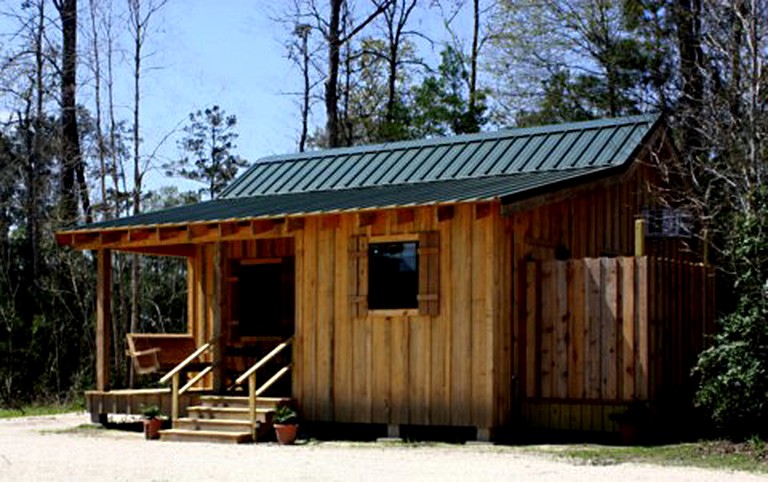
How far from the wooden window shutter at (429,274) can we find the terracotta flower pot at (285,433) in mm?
2040

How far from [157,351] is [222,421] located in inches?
131

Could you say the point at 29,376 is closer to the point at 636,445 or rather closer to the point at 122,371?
the point at 122,371

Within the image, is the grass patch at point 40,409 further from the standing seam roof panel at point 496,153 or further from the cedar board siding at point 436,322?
the standing seam roof panel at point 496,153

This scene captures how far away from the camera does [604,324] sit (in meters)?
13.1

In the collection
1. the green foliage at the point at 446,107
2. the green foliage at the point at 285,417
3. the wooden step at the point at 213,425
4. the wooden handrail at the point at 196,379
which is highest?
the green foliage at the point at 446,107

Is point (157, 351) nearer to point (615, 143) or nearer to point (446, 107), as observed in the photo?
point (615, 143)

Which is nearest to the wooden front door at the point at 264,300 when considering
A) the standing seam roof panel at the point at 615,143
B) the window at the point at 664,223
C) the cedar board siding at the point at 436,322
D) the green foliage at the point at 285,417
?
the cedar board siding at the point at 436,322

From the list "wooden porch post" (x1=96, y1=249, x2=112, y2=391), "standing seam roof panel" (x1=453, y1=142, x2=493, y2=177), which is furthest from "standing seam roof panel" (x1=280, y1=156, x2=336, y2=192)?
"wooden porch post" (x1=96, y1=249, x2=112, y2=391)

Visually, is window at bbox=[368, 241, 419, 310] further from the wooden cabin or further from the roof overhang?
the roof overhang

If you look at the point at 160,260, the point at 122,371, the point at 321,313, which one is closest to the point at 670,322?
the point at 321,313

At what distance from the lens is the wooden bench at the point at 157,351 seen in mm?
16828

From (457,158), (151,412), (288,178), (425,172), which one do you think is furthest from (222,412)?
(288,178)

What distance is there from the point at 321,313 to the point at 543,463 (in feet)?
14.1

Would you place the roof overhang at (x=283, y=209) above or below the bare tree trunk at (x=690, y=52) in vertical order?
below
